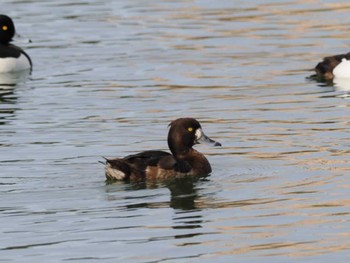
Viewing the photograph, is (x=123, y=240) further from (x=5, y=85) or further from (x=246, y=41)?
Answer: (x=246, y=41)

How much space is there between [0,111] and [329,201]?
8343 millimetres

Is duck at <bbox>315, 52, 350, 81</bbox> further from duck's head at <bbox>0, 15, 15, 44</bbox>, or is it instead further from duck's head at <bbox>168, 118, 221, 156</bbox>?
duck's head at <bbox>168, 118, 221, 156</bbox>

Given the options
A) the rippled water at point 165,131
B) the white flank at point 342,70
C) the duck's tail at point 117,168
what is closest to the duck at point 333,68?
the white flank at point 342,70

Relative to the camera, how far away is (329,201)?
13.3 meters

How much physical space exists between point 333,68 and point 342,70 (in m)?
0.28

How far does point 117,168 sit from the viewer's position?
47.6ft

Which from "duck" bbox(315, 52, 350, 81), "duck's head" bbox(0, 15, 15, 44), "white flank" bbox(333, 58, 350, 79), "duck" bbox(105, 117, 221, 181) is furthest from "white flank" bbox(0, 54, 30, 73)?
"duck" bbox(105, 117, 221, 181)

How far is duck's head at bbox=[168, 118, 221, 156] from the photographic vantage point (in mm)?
15469

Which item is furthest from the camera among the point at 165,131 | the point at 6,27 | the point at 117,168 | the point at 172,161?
the point at 6,27

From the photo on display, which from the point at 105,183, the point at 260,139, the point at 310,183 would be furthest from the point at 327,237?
the point at 260,139

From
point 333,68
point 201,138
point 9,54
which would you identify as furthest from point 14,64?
point 201,138

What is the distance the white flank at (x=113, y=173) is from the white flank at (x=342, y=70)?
8767 millimetres

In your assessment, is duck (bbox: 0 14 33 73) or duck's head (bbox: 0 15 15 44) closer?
duck (bbox: 0 14 33 73)

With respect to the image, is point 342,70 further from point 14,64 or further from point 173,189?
point 173,189
